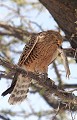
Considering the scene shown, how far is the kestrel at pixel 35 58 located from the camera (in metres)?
3.21

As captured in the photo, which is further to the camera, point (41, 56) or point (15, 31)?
point (15, 31)

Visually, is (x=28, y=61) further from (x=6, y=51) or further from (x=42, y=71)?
(x=6, y=51)

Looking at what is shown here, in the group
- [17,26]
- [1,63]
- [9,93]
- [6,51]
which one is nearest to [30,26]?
[17,26]

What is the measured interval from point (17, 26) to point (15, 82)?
2056 millimetres

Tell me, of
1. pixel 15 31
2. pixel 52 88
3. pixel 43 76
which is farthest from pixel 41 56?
pixel 15 31

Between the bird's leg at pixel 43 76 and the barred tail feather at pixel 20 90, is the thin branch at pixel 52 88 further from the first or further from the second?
the barred tail feather at pixel 20 90

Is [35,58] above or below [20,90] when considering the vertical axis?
above

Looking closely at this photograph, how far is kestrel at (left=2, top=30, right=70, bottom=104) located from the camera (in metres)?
3.21

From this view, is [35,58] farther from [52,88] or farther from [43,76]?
[52,88]

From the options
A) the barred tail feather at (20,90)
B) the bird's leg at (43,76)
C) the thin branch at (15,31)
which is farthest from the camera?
the thin branch at (15,31)

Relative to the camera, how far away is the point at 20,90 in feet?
10.6

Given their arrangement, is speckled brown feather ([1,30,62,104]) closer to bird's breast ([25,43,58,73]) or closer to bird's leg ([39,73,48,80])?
bird's breast ([25,43,58,73])

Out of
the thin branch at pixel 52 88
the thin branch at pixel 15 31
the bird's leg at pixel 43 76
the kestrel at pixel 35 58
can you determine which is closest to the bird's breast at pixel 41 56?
the kestrel at pixel 35 58

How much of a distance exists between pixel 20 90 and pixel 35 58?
308 mm
